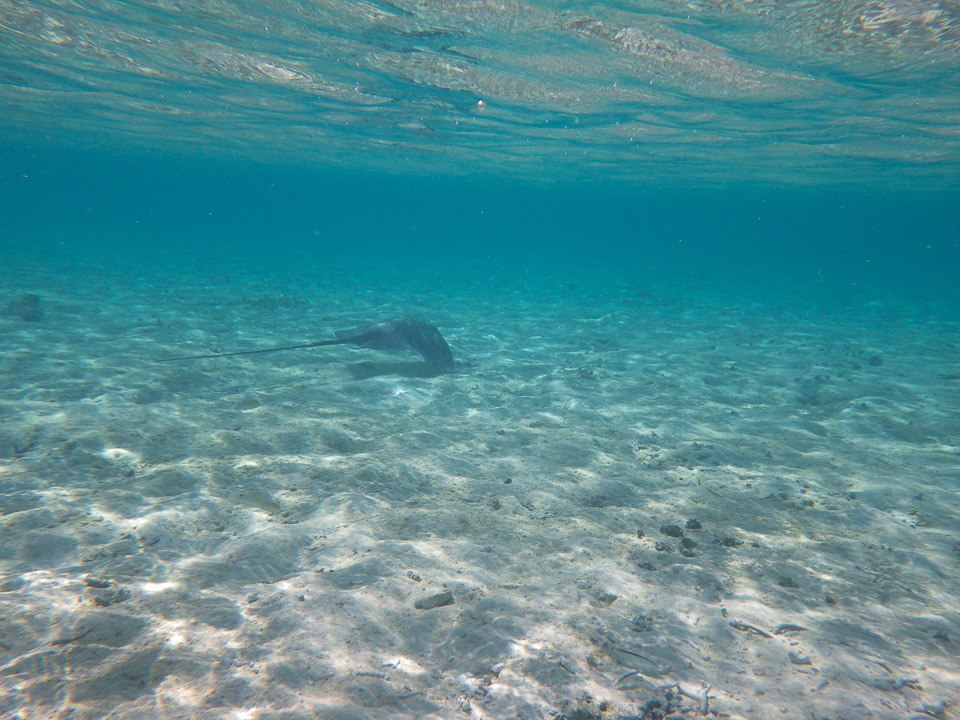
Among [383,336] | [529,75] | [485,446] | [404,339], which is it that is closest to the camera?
[485,446]

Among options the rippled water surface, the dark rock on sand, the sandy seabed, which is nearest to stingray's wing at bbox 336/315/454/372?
the sandy seabed

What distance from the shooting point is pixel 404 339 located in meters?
10.4

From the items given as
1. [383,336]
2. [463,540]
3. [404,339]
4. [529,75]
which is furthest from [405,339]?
[529,75]

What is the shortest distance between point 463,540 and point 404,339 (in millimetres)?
6119

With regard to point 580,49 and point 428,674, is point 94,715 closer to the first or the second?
point 428,674

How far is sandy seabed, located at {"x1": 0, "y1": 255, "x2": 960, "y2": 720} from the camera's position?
3123mm

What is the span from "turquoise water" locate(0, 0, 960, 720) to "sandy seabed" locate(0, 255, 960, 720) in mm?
34

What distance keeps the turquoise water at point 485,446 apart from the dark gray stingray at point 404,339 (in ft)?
2.38

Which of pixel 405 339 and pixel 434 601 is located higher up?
pixel 434 601

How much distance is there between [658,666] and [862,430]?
775 centimetres

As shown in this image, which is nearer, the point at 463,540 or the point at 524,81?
the point at 463,540

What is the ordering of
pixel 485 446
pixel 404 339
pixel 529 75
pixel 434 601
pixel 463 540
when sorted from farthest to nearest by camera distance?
pixel 529 75
pixel 404 339
pixel 485 446
pixel 463 540
pixel 434 601

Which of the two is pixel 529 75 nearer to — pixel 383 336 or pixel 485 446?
pixel 383 336

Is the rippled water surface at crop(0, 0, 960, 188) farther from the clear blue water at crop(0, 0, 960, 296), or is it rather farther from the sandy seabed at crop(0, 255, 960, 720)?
the sandy seabed at crop(0, 255, 960, 720)
